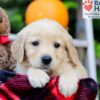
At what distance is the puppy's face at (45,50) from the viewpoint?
2.35 metres

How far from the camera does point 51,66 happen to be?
2.36 metres

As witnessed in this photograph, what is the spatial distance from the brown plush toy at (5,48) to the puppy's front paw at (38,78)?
0.20 metres

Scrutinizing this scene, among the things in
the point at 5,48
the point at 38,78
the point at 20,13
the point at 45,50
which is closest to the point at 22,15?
the point at 20,13

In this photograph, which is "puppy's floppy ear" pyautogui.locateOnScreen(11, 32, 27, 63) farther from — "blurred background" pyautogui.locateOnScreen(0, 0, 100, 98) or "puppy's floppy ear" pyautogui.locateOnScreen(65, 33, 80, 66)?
"blurred background" pyautogui.locateOnScreen(0, 0, 100, 98)

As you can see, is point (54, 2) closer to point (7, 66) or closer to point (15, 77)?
point (7, 66)

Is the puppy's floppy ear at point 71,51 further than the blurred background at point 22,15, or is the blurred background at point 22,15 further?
the blurred background at point 22,15

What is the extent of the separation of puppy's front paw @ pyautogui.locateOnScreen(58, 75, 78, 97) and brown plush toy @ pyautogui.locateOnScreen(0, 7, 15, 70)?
0.32 meters

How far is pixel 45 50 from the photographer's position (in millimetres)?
2352

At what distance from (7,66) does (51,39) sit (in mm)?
238

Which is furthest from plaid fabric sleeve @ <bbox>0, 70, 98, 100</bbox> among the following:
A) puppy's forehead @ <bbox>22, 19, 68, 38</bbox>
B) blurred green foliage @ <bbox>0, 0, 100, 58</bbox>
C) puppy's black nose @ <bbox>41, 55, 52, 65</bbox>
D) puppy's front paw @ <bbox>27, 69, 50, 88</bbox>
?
blurred green foliage @ <bbox>0, 0, 100, 58</bbox>

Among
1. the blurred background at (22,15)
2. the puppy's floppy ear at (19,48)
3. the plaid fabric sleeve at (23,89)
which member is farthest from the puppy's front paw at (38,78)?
the blurred background at (22,15)

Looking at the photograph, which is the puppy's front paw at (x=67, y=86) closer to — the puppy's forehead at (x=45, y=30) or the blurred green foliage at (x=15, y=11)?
the puppy's forehead at (x=45, y=30)

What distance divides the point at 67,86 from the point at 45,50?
0.77 ft

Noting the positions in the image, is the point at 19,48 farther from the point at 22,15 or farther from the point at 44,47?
the point at 22,15
